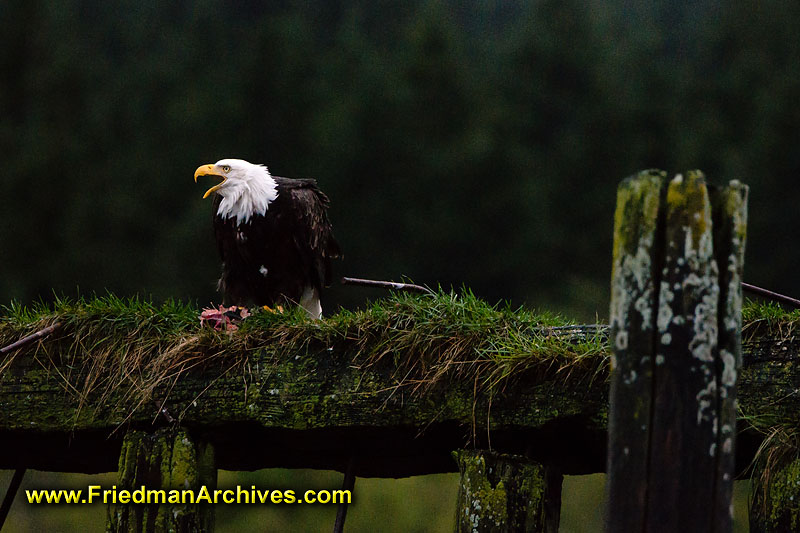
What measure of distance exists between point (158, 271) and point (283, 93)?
396 centimetres

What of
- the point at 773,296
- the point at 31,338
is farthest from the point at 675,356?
the point at 31,338

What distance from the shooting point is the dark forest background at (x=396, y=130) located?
12.5 m

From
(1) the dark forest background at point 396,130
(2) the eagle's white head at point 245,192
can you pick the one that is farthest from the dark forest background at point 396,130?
(2) the eagle's white head at point 245,192

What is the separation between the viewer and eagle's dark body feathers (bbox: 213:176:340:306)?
4.33 m

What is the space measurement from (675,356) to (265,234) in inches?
106

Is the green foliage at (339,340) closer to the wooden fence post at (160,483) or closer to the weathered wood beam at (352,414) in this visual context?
the weathered wood beam at (352,414)

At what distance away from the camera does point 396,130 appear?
14.4m

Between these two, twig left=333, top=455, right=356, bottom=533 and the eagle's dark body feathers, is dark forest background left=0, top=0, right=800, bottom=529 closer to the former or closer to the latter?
the eagle's dark body feathers

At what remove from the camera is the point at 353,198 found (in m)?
13.3

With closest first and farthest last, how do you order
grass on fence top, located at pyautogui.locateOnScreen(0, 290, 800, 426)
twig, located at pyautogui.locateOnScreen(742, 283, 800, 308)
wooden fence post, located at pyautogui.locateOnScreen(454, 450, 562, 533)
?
wooden fence post, located at pyautogui.locateOnScreen(454, 450, 562, 533)
grass on fence top, located at pyautogui.locateOnScreen(0, 290, 800, 426)
twig, located at pyautogui.locateOnScreen(742, 283, 800, 308)

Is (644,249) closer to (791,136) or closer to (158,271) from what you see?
(158,271)

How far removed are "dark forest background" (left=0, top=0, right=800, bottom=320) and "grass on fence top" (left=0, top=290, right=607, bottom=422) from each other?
8.01 meters

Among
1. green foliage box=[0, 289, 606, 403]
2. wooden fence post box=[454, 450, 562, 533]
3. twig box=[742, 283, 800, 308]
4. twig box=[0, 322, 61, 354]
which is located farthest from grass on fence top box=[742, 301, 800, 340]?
twig box=[0, 322, 61, 354]

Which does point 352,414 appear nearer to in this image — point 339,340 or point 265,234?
point 339,340
